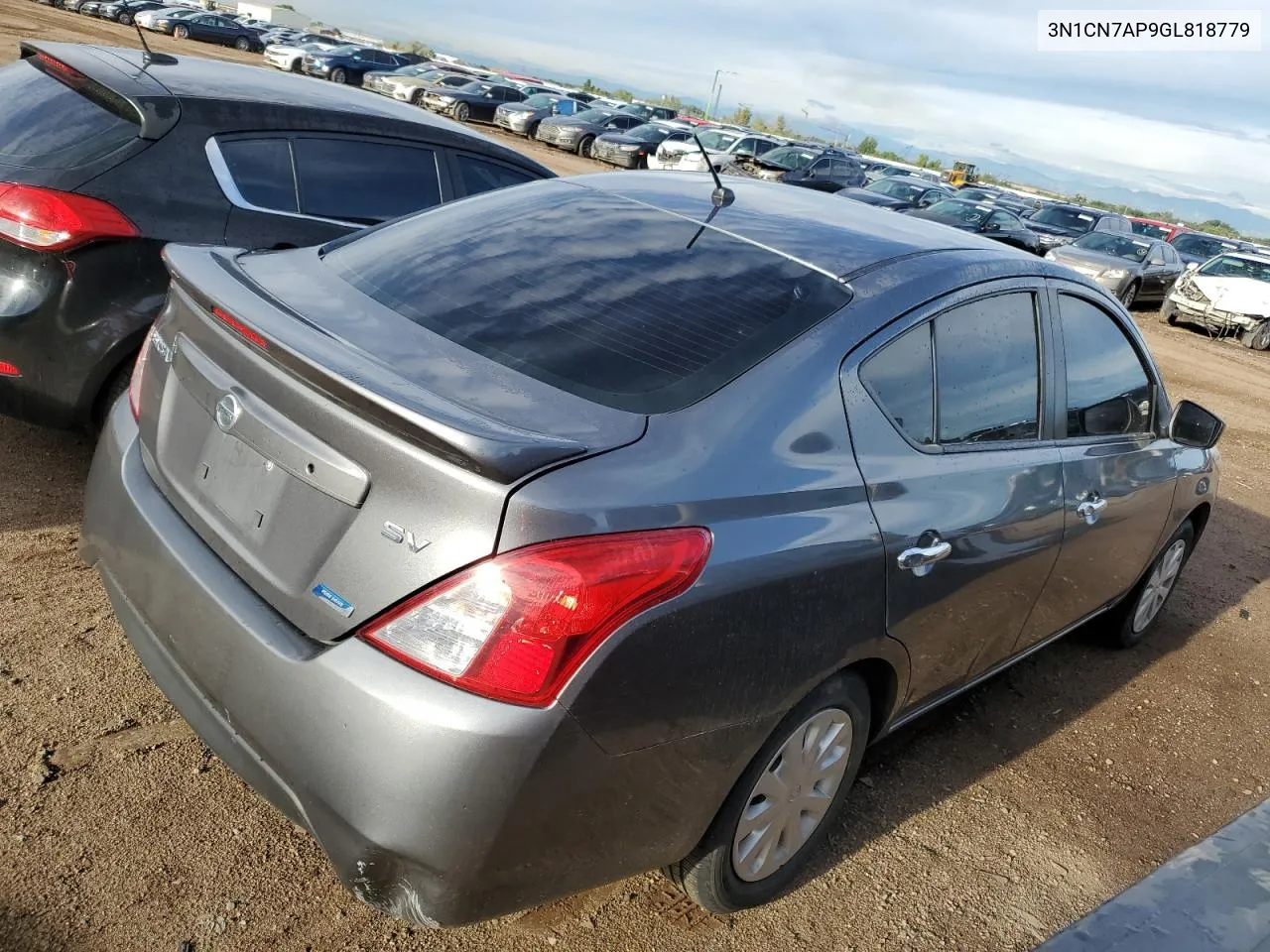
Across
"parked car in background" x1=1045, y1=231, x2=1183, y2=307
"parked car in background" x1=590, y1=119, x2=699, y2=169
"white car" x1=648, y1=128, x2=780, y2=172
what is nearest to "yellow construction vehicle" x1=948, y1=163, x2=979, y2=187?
"parked car in background" x1=590, y1=119, x2=699, y2=169

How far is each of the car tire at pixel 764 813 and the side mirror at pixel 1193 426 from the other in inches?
85.2

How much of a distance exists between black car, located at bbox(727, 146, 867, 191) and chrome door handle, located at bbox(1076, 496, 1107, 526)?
2130cm

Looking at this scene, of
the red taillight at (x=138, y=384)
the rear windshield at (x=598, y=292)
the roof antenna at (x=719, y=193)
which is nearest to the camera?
the rear windshield at (x=598, y=292)

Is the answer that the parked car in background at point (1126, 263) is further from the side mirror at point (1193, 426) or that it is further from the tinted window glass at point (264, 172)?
the tinted window glass at point (264, 172)

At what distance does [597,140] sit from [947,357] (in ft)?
97.3

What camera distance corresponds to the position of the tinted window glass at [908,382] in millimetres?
2611

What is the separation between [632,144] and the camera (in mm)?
29969

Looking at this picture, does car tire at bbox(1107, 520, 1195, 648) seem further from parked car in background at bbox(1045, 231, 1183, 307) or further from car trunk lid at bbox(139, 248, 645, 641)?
parked car in background at bbox(1045, 231, 1183, 307)

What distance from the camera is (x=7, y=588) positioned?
136 inches

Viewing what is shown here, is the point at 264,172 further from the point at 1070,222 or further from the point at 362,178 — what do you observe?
the point at 1070,222

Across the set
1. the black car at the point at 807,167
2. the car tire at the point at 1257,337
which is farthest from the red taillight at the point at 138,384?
the black car at the point at 807,167

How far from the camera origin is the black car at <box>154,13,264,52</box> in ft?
146

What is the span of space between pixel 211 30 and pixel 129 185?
49551 mm

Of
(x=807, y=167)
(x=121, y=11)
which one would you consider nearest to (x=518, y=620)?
(x=807, y=167)
